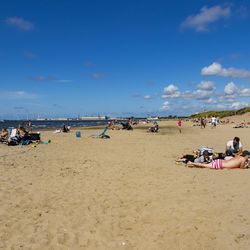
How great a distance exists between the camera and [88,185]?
31.5ft

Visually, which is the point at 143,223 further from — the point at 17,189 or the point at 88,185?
the point at 17,189

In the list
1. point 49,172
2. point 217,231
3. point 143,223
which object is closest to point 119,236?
point 143,223

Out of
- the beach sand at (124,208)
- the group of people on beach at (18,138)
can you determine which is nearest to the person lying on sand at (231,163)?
the beach sand at (124,208)

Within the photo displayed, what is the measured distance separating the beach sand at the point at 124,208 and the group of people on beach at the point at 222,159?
465 mm

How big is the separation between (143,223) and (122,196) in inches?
77.6

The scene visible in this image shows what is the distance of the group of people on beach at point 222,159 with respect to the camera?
38.9 feet

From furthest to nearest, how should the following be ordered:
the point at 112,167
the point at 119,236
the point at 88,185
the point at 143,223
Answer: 1. the point at 112,167
2. the point at 88,185
3. the point at 143,223
4. the point at 119,236

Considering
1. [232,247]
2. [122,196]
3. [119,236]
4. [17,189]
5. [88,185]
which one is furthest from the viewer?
[88,185]

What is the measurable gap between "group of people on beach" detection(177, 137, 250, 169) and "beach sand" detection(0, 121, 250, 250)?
1.53 ft

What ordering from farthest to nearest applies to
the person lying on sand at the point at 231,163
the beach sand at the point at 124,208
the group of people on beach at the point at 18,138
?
1. the group of people on beach at the point at 18,138
2. the person lying on sand at the point at 231,163
3. the beach sand at the point at 124,208

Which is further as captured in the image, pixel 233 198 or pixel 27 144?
pixel 27 144

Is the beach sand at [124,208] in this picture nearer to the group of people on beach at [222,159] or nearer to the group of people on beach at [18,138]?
the group of people on beach at [222,159]

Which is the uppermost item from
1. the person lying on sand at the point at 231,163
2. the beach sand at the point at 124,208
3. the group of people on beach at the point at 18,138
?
the group of people on beach at the point at 18,138

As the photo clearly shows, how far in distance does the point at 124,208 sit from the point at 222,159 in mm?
6399
